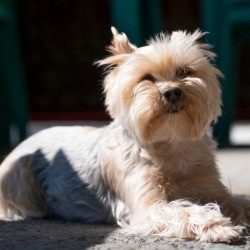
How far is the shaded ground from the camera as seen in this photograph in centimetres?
414

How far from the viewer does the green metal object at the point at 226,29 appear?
8742mm

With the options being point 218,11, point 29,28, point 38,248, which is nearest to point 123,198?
point 38,248

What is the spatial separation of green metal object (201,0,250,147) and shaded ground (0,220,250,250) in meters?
4.31

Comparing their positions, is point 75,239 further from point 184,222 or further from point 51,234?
point 184,222

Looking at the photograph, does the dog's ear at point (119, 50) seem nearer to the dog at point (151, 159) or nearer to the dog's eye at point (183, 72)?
the dog at point (151, 159)

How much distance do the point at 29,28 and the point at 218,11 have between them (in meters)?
3.22

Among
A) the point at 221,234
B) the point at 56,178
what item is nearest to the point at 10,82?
the point at 56,178

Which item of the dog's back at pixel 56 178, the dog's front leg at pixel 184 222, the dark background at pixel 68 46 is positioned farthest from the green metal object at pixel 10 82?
the dog's front leg at pixel 184 222

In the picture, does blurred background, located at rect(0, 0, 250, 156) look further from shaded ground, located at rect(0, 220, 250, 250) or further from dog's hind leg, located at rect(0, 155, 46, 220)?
shaded ground, located at rect(0, 220, 250, 250)

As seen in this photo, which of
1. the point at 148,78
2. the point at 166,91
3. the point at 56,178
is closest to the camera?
the point at 166,91

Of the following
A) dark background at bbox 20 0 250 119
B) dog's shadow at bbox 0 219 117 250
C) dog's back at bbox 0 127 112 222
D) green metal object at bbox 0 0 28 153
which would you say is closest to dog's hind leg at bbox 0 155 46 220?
dog's back at bbox 0 127 112 222

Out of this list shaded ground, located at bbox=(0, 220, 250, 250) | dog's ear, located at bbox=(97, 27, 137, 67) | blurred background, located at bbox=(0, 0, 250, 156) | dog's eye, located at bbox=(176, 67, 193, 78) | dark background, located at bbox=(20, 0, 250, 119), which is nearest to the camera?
shaded ground, located at bbox=(0, 220, 250, 250)

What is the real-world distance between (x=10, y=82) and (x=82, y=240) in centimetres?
529

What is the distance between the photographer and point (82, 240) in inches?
171
